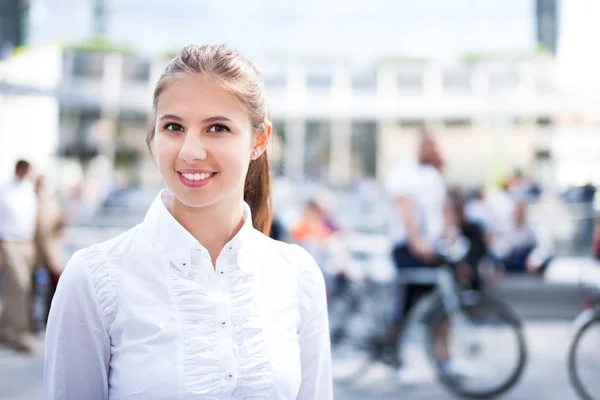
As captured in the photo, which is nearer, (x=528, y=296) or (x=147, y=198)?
(x=528, y=296)

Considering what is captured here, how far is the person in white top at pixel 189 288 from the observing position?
1.18 metres

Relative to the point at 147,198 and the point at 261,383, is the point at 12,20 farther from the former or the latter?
the point at 261,383

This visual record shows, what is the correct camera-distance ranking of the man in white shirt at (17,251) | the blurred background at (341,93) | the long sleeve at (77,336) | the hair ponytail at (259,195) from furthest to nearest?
the blurred background at (341,93) → the man in white shirt at (17,251) → the hair ponytail at (259,195) → the long sleeve at (77,336)

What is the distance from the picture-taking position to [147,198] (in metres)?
15.9

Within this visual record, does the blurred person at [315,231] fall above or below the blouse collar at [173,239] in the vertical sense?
below

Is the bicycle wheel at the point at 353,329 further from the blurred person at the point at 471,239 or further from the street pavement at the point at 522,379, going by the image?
the blurred person at the point at 471,239

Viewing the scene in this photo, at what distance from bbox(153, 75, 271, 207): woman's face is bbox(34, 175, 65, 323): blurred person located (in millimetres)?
5337

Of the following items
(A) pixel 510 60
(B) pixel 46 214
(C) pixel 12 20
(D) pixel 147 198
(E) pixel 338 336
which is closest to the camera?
(E) pixel 338 336

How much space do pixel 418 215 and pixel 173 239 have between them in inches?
138

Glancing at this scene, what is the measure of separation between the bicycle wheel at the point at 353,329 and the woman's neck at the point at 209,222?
3.67 meters

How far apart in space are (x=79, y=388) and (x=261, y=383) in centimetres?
29

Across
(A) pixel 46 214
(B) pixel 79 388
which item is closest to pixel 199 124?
(B) pixel 79 388

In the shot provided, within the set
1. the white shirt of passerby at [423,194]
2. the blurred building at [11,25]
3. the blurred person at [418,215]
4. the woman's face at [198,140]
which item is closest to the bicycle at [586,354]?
the blurred person at [418,215]

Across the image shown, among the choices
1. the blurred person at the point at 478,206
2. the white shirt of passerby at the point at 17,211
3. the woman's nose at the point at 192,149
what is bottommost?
the blurred person at the point at 478,206
